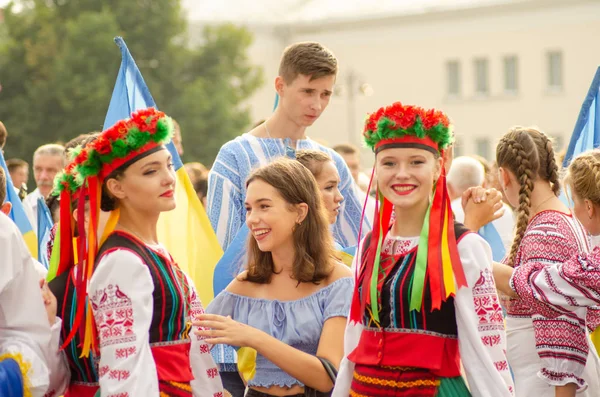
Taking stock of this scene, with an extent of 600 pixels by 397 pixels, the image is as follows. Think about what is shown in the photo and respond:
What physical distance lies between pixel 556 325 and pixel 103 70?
25.0m

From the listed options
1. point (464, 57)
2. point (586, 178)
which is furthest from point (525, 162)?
point (464, 57)

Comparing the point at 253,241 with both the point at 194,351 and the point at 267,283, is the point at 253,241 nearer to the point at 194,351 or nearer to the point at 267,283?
the point at 267,283

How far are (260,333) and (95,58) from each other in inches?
1005

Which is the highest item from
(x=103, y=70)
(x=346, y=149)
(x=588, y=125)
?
(x=103, y=70)

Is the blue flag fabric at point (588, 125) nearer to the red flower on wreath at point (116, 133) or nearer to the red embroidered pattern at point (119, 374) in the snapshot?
the red flower on wreath at point (116, 133)

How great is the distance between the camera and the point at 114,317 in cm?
410

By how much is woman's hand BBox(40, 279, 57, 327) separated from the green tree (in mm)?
24062

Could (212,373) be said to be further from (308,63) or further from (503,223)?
(503,223)

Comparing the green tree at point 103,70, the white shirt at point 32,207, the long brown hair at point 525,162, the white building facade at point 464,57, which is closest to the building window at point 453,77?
the white building facade at point 464,57

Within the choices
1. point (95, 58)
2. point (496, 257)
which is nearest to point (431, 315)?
point (496, 257)

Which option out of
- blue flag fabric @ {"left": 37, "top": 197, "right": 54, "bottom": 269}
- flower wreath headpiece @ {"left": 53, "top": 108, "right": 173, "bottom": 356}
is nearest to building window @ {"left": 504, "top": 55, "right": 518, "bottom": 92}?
blue flag fabric @ {"left": 37, "top": 197, "right": 54, "bottom": 269}

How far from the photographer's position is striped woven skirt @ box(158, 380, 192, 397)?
421 cm

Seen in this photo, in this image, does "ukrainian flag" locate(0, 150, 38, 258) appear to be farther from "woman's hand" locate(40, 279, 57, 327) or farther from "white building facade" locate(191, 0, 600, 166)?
"white building facade" locate(191, 0, 600, 166)

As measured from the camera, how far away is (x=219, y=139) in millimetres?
31078
